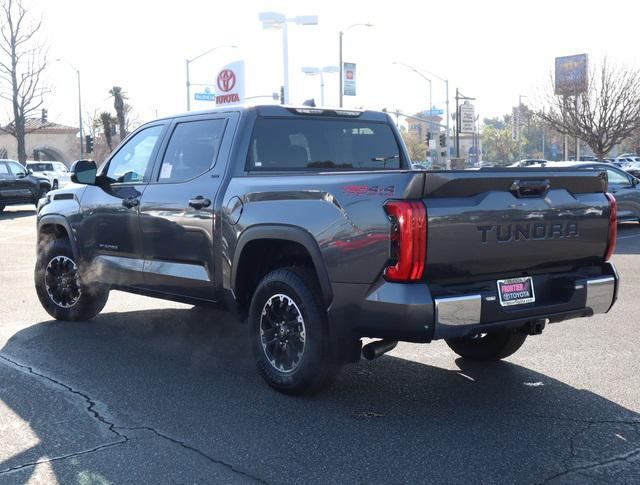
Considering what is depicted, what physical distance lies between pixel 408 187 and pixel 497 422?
5.00 feet

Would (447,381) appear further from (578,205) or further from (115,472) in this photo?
(115,472)

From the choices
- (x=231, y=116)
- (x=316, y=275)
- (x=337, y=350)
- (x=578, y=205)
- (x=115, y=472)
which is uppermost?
(x=231, y=116)

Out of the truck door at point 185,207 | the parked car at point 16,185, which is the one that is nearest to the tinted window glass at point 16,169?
the parked car at point 16,185

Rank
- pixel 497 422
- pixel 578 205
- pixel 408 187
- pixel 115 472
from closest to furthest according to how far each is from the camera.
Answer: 1. pixel 115 472
2. pixel 408 187
3. pixel 497 422
4. pixel 578 205

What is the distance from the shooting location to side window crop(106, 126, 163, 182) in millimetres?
6727

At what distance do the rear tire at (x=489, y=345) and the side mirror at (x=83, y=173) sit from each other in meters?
3.49

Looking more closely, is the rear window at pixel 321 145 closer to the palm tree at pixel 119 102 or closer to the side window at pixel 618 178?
the side window at pixel 618 178

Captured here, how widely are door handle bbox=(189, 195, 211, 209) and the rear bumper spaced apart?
1.51 metres

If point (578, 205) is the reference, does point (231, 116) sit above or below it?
above

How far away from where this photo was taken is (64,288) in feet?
25.1

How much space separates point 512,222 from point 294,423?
1.76m

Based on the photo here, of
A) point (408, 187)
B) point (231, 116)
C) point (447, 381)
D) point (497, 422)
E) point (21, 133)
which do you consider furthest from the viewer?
point (21, 133)

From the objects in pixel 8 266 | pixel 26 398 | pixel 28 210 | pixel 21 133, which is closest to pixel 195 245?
pixel 26 398

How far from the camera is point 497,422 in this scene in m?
4.68
